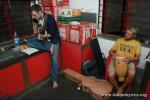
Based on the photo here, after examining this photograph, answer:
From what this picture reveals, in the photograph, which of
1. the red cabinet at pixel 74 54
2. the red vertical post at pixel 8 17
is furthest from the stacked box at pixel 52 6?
the red vertical post at pixel 8 17

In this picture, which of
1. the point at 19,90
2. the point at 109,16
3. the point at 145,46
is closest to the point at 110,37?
the point at 109,16

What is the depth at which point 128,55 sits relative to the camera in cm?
265

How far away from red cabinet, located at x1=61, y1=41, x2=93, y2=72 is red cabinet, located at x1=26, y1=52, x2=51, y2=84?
371 millimetres

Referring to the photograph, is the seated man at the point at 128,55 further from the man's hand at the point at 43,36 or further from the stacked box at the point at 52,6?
the stacked box at the point at 52,6

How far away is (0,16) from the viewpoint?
276cm

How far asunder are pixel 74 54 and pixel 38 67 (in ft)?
2.23

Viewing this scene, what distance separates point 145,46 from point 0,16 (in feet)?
8.03

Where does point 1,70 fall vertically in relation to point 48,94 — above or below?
above

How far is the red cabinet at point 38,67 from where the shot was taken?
2.70 metres

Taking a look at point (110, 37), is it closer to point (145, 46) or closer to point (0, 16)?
point (145, 46)

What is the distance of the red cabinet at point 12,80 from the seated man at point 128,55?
138 centimetres

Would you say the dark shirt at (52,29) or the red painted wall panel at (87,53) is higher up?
the dark shirt at (52,29)

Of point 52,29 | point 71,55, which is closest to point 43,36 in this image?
point 52,29

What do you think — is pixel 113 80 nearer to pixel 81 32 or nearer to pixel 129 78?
pixel 129 78
